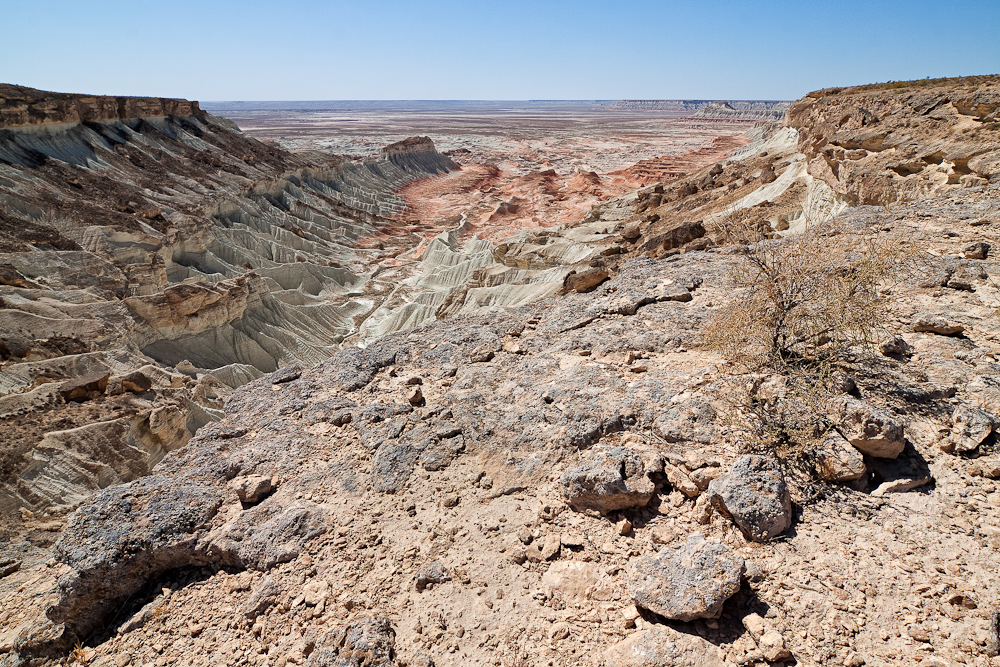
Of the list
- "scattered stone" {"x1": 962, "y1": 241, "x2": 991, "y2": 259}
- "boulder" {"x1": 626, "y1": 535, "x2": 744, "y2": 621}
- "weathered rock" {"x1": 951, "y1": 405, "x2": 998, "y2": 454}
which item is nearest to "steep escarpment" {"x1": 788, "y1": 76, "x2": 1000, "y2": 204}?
"scattered stone" {"x1": 962, "y1": 241, "x2": 991, "y2": 259}

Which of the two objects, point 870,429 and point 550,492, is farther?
point 550,492

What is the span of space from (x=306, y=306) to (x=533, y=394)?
65.6ft

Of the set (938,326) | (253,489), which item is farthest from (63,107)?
(938,326)

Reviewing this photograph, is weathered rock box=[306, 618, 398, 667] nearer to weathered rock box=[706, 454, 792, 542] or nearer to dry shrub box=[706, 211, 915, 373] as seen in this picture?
weathered rock box=[706, 454, 792, 542]

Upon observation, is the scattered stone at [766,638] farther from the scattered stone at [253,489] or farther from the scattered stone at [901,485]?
the scattered stone at [253,489]

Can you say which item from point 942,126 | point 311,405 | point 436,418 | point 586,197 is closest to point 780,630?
point 436,418

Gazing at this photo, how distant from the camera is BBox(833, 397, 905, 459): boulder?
3707 millimetres

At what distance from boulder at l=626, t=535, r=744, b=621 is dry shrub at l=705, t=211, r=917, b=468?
1.22 metres

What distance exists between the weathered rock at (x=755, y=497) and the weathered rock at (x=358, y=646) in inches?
101

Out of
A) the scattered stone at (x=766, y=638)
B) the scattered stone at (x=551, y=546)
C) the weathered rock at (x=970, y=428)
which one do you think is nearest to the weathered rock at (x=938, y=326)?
the weathered rock at (x=970, y=428)

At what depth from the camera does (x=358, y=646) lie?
342 centimetres

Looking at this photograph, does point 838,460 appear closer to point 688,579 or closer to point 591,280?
point 688,579

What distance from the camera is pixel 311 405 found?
6695 millimetres

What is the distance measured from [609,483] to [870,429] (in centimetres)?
196
